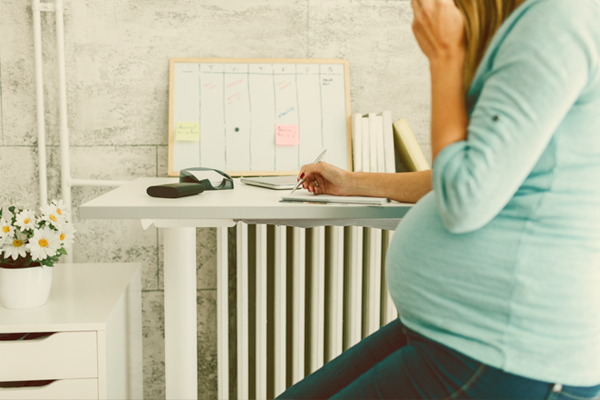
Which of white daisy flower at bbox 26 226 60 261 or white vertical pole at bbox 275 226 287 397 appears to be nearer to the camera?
white daisy flower at bbox 26 226 60 261

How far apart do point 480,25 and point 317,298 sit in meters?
1.15

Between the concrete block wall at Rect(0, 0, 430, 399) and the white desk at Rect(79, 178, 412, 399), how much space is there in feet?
1.94

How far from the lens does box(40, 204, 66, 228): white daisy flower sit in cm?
118

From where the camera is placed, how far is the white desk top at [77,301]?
1077mm

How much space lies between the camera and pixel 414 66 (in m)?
1.77

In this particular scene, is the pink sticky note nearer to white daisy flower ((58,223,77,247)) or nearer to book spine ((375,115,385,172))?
book spine ((375,115,385,172))

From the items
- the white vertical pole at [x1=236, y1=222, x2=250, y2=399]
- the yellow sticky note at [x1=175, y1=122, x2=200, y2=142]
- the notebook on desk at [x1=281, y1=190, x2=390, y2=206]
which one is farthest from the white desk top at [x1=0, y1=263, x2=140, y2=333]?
the notebook on desk at [x1=281, y1=190, x2=390, y2=206]

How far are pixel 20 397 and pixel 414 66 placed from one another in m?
1.61

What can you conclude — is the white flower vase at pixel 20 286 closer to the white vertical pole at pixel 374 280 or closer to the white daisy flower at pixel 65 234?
the white daisy flower at pixel 65 234

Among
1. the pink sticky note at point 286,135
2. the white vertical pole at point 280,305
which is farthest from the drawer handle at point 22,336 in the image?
the pink sticky note at point 286,135

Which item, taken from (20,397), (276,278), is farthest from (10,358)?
(276,278)

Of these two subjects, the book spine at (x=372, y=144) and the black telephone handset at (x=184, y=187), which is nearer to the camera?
the black telephone handset at (x=184, y=187)

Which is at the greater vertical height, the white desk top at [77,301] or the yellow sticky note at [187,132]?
the yellow sticky note at [187,132]

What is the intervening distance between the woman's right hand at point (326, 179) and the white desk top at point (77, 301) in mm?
595
